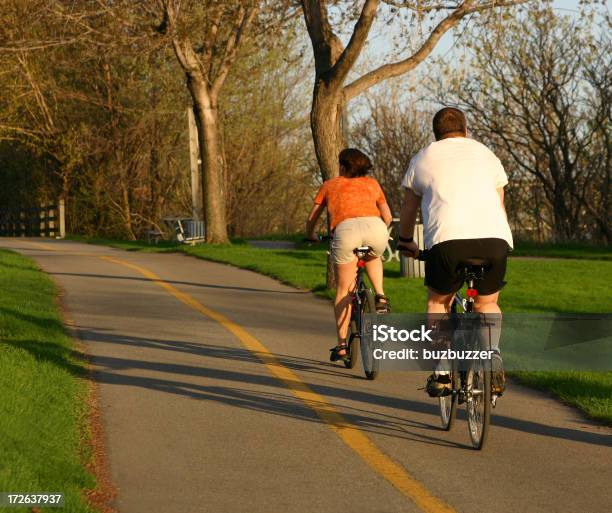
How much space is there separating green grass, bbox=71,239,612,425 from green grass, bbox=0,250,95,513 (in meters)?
3.70

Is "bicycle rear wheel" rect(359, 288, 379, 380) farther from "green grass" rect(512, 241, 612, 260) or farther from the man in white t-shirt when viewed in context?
"green grass" rect(512, 241, 612, 260)

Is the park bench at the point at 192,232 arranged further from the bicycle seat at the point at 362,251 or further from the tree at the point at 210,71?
the bicycle seat at the point at 362,251

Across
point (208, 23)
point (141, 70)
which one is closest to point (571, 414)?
point (208, 23)

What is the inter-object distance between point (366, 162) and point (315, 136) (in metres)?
8.92

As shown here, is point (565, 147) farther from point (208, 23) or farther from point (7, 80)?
point (7, 80)

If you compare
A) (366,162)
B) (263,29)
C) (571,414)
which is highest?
(263,29)

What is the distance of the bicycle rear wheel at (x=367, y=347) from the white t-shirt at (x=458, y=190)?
9.25 feet

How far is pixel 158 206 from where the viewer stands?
47562mm

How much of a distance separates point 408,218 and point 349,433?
56.9 inches

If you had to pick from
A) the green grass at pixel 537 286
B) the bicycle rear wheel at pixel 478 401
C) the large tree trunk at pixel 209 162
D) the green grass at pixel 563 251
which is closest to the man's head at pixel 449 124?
the bicycle rear wheel at pixel 478 401

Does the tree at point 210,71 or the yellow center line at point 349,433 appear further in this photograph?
the tree at point 210,71

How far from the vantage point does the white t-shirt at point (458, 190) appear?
26.0ft

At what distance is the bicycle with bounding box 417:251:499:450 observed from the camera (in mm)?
7875

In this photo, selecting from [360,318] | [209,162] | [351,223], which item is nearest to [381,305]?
[360,318]
